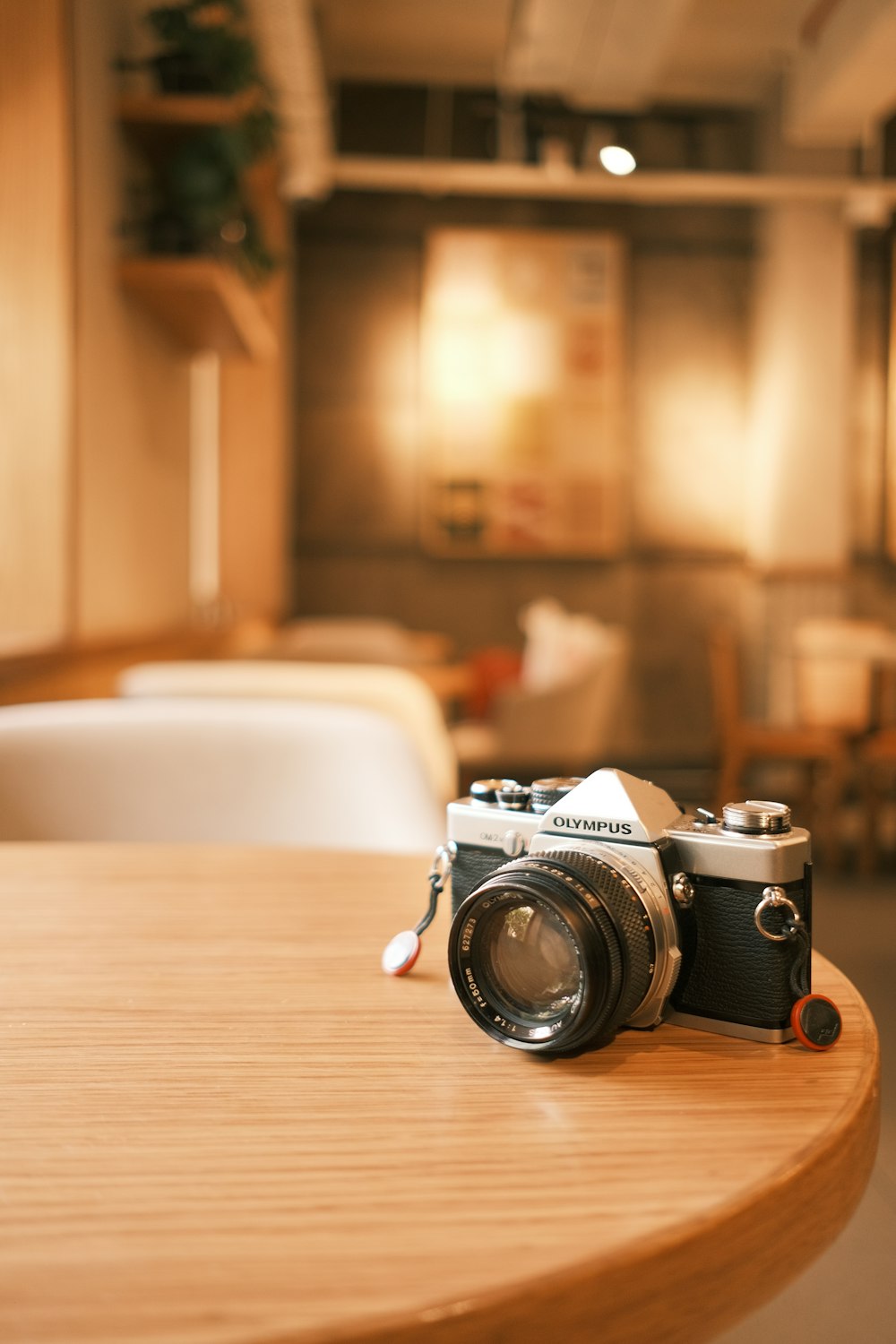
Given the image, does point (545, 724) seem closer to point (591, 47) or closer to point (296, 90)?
point (296, 90)

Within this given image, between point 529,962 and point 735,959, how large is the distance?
0.10 meters

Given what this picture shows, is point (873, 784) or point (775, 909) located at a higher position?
point (775, 909)

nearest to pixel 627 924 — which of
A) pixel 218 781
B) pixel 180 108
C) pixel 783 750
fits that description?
pixel 218 781

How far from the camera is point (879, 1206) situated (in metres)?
1.33

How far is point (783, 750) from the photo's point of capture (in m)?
4.58

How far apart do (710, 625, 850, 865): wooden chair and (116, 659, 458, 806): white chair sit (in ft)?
9.87

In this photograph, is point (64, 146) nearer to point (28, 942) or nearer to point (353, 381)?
point (28, 942)

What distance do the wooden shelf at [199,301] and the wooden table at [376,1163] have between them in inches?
91.7

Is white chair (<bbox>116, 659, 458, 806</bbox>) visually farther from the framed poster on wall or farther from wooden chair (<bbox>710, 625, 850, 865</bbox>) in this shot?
the framed poster on wall

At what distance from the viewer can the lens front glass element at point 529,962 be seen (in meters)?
0.55

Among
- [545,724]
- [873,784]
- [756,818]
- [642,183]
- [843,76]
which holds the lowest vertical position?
[873,784]

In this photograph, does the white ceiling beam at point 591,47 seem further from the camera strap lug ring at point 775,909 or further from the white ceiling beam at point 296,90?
the camera strap lug ring at point 775,909

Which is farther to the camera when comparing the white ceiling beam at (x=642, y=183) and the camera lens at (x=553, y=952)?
the white ceiling beam at (x=642, y=183)

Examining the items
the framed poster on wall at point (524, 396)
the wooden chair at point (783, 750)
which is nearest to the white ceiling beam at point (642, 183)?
the framed poster on wall at point (524, 396)
